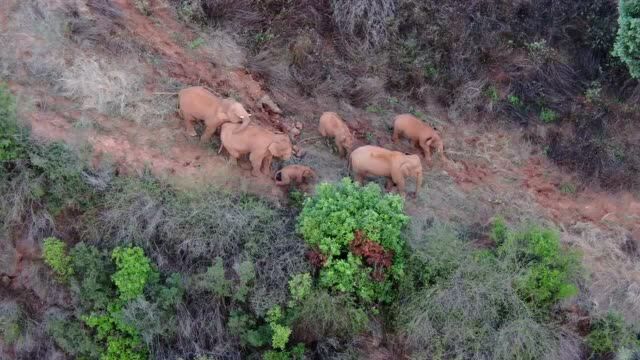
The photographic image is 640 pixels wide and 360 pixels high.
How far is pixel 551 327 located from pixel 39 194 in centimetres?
697

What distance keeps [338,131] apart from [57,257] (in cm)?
445

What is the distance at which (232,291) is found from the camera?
7.71 meters

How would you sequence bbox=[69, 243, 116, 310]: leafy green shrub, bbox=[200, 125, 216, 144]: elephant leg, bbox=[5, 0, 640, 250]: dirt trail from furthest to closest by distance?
bbox=[200, 125, 216, 144]: elephant leg < bbox=[5, 0, 640, 250]: dirt trail < bbox=[69, 243, 116, 310]: leafy green shrub

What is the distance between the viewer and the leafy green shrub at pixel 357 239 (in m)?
7.39

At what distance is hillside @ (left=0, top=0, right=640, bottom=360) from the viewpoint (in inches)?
297

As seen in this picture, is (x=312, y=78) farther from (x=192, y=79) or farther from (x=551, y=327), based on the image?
(x=551, y=327)

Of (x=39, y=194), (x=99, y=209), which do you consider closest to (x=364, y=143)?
(x=99, y=209)

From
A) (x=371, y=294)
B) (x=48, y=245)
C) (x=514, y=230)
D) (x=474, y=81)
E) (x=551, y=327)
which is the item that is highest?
(x=474, y=81)

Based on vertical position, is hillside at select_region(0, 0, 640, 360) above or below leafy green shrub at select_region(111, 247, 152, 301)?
above

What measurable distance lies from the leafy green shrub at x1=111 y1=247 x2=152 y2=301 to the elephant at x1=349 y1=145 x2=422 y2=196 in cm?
333

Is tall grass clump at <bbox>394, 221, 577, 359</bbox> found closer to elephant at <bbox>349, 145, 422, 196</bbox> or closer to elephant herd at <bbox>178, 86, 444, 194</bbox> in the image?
elephant at <bbox>349, 145, 422, 196</bbox>

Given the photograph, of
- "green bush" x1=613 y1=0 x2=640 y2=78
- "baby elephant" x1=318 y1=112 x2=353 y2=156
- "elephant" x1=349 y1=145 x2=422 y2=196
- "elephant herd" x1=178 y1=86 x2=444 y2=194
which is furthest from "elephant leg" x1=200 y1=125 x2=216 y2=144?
"green bush" x1=613 y1=0 x2=640 y2=78

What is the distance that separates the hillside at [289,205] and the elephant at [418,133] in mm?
262

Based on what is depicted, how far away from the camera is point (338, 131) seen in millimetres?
9273
